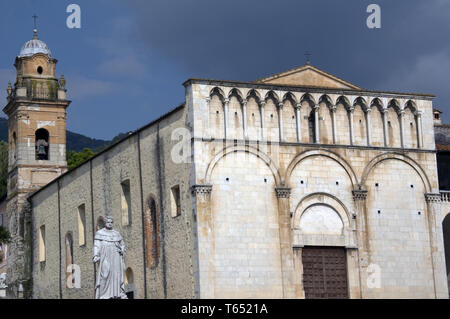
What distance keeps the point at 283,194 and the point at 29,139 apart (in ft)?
71.3

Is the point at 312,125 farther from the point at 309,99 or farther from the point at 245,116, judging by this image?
the point at 245,116

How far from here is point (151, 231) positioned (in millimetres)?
35156

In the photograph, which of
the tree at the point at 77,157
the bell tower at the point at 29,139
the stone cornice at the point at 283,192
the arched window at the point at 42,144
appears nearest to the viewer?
the stone cornice at the point at 283,192

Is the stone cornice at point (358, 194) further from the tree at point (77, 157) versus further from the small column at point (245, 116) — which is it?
the tree at point (77, 157)

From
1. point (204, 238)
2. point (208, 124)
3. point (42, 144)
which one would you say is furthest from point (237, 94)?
point (42, 144)

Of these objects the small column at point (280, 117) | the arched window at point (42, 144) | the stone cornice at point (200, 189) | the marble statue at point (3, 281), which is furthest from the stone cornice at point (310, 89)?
the marble statue at point (3, 281)

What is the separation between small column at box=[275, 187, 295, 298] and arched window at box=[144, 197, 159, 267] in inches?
203

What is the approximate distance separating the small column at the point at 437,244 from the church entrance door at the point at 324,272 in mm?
3830

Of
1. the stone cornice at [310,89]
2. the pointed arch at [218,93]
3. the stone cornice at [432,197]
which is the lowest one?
the stone cornice at [432,197]

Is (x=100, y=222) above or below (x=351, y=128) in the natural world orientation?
below

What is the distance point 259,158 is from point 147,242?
5.96 m

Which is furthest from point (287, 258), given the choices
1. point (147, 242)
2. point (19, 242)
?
point (19, 242)

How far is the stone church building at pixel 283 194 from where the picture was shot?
31.7 m

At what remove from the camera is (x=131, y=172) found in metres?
36.8
